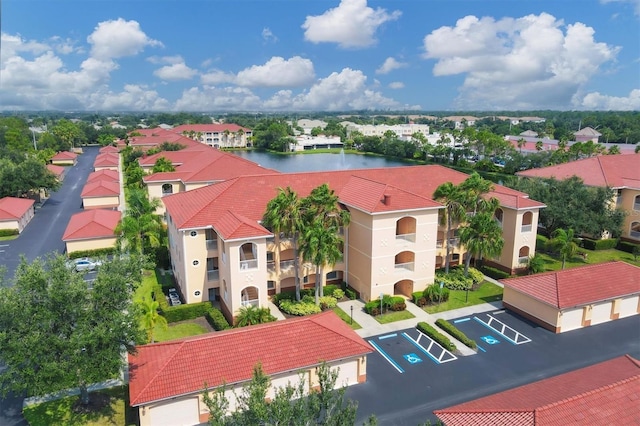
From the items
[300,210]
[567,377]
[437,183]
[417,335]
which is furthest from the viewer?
[437,183]

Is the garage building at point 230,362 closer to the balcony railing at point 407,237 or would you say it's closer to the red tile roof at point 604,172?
the balcony railing at point 407,237

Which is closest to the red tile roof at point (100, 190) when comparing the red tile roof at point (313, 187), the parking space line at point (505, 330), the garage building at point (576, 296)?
the red tile roof at point (313, 187)

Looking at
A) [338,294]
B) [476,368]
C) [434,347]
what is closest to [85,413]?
[338,294]

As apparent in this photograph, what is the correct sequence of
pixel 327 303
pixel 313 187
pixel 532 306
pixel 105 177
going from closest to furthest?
pixel 532 306
pixel 327 303
pixel 313 187
pixel 105 177

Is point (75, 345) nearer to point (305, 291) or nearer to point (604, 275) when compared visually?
point (305, 291)

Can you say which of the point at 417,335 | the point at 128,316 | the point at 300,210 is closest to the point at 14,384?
the point at 128,316

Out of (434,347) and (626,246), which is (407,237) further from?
(626,246)
